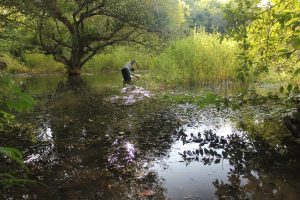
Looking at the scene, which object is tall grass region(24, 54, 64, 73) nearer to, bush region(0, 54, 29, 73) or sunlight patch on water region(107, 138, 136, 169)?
bush region(0, 54, 29, 73)

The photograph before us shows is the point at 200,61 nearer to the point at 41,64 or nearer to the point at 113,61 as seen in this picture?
the point at 113,61

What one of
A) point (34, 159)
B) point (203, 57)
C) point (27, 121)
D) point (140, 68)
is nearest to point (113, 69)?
point (140, 68)

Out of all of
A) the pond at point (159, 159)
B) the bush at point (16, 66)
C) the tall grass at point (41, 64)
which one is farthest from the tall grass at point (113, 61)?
the pond at point (159, 159)

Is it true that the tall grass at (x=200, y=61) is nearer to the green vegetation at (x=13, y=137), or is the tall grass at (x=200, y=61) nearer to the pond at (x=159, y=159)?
the pond at (x=159, y=159)

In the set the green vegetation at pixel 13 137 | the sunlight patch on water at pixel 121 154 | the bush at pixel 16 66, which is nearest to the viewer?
the green vegetation at pixel 13 137

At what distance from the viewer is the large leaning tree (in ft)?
46.4

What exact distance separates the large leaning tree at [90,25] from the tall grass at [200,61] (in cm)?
431

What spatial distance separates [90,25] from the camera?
17484 millimetres

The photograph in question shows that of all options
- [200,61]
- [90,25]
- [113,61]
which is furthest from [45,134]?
[113,61]

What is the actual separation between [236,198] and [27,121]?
4.93 metres

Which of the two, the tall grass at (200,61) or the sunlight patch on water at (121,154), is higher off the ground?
the tall grass at (200,61)

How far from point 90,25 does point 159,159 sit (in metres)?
15.0

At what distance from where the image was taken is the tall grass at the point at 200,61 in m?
10.7

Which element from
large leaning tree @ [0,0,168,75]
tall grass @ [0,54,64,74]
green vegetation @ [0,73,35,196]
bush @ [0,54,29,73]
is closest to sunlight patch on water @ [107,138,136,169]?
green vegetation @ [0,73,35,196]
